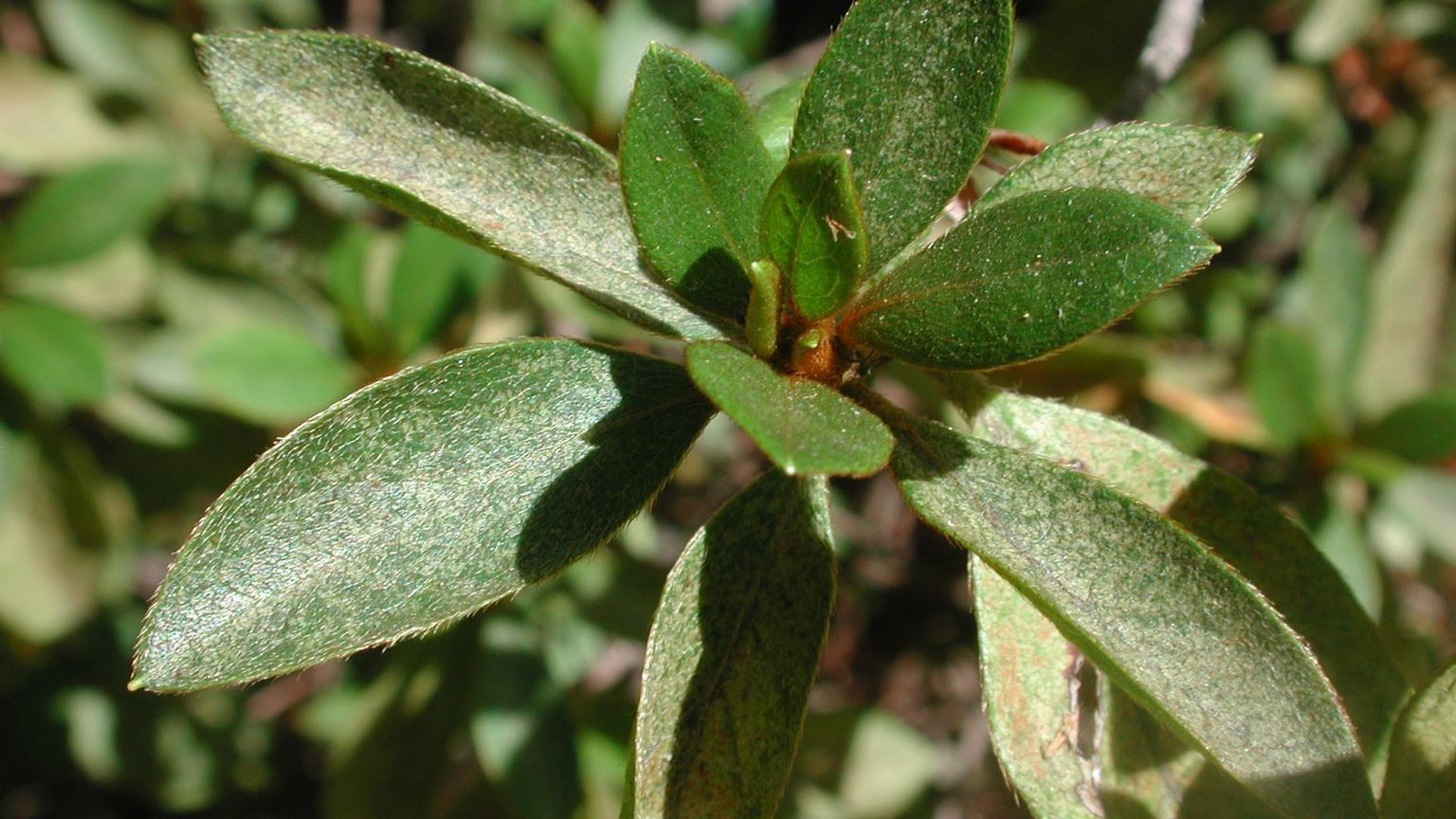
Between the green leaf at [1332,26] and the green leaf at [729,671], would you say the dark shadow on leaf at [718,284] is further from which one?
the green leaf at [1332,26]

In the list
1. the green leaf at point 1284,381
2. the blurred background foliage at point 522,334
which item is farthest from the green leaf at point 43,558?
the green leaf at point 1284,381

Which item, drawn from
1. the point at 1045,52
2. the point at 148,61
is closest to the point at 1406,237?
the point at 1045,52

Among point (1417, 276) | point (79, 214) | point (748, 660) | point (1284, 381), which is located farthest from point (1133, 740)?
point (79, 214)

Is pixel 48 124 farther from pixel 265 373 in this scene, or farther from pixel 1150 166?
pixel 1150 166

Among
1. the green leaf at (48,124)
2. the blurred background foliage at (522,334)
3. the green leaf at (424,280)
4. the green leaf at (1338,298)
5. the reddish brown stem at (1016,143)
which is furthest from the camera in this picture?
the green leaf at (48,124)

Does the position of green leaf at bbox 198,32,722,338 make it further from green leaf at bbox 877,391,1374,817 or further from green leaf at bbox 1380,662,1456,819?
green leaf at bbox 1380,662,1456,819

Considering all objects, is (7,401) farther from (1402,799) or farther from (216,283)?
(1402,799)
